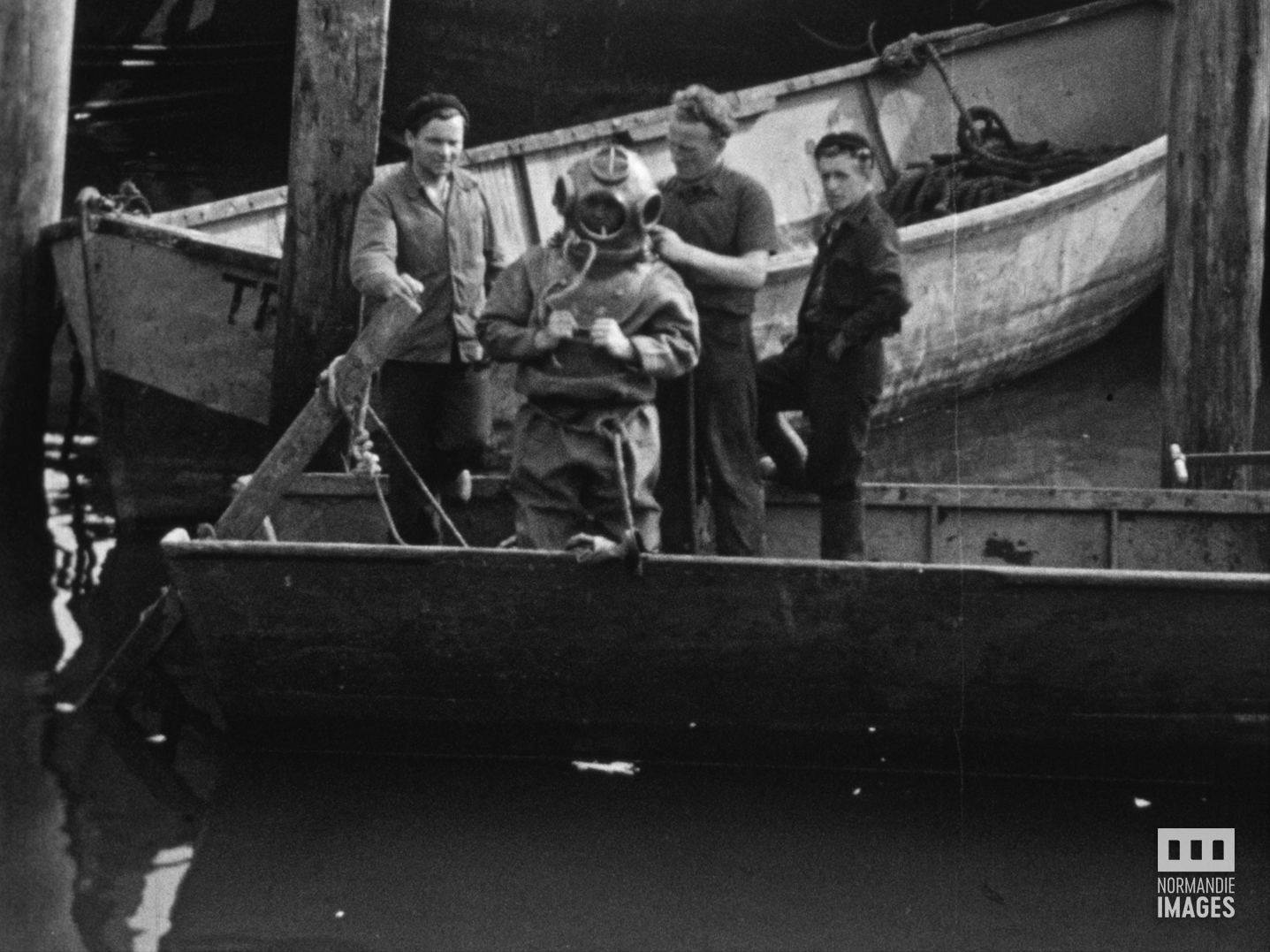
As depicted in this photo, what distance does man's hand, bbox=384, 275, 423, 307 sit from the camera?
6831mm

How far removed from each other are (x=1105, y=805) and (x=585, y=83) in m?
9.78

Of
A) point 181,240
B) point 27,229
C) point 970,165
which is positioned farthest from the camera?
point 970,165

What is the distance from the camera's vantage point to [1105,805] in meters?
6.56

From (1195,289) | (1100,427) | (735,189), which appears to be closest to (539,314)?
(735,189)

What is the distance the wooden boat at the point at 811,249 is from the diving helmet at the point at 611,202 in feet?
9.38

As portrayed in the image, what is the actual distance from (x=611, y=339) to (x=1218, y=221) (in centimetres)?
313

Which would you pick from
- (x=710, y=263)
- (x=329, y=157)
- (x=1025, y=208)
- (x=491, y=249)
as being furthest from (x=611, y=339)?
(x=1025, y=208)

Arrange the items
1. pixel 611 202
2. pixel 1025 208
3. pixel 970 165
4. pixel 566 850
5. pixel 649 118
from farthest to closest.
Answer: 1. pixel 970 165
2. pixel 649 118
3. pixel 1025 208
4. pixel 611 202
5. pixel 566 850

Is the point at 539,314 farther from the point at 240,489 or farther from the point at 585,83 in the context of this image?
the point at 585,83

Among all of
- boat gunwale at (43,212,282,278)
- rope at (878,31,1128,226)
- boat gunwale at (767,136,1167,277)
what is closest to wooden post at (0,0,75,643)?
boat gunwale at (43,212,282,278)

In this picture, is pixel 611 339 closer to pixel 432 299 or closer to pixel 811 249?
pixel 432 299

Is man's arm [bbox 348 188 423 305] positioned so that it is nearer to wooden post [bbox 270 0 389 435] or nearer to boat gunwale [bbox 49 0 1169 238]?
wooden post [bbox 270 0 389 435]

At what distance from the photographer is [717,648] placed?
648 centimetres

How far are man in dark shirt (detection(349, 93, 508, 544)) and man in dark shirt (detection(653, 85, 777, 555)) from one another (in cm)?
81
